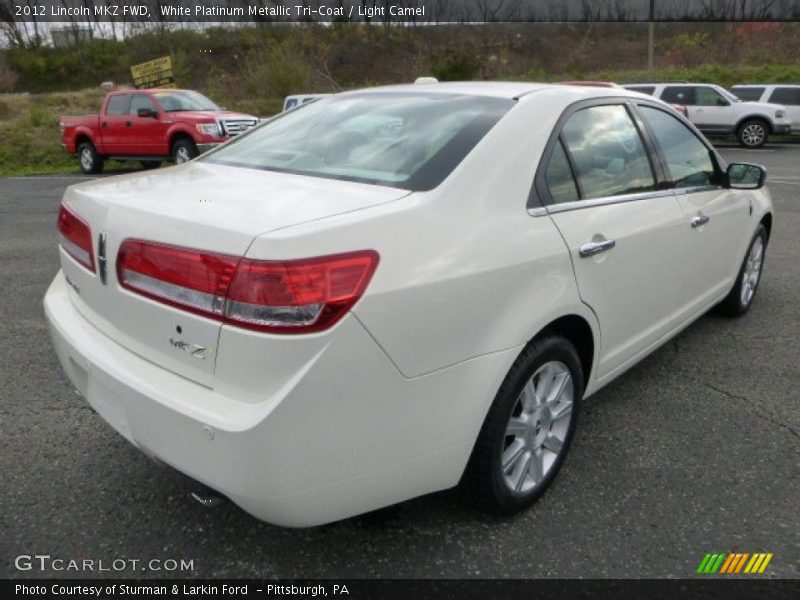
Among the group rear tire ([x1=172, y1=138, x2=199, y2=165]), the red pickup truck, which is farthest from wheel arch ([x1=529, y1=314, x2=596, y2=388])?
rear tire ([x1=172, y1=138, x2=199, y2=165])

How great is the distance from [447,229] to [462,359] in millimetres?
403

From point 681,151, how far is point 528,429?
1997 millimetres

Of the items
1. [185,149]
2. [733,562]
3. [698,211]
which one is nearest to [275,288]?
[733,562]

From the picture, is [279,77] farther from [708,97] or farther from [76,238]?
[76,238]

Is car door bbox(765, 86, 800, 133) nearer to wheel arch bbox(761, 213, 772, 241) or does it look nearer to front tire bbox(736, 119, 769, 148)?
front tire bbox(736, 119, 769, 148)

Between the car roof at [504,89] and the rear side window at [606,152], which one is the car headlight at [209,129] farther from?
the rear side window at [606,152]

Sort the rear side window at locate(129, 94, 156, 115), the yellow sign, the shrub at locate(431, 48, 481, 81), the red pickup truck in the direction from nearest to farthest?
1. the red pickup truck
2. the rear side window at locate(129, 94, 156, 115)
3. the yellow sign
4. the shrub at locate(431, 48, 481, 81)

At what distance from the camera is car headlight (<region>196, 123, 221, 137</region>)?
13.7m

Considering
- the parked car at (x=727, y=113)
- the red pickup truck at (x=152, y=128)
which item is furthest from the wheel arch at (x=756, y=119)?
the red pickup truck at (x=152, y=128)

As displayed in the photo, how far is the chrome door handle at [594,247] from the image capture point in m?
2.54

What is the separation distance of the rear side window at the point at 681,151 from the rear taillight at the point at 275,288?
7.15 feet

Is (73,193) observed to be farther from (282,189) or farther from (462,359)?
(462,359)

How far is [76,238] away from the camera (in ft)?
8.05

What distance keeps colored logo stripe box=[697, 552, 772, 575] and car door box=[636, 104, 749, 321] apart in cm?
141
